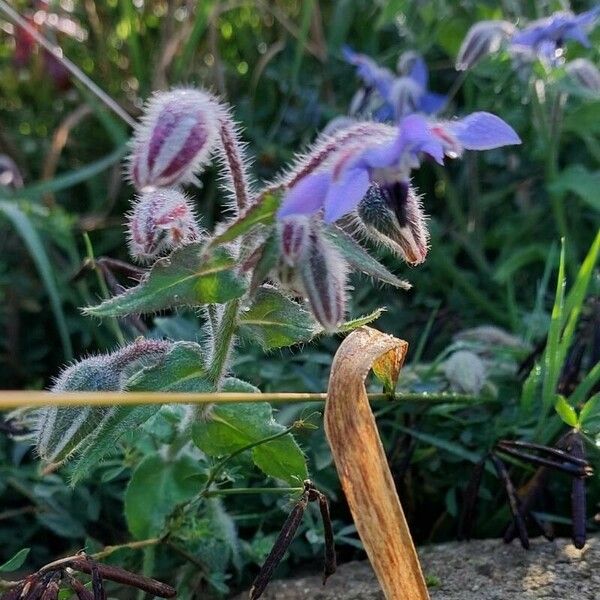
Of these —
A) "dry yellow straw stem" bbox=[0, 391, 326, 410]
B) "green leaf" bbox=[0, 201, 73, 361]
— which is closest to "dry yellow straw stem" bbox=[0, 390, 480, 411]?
"dry yellow straw stem" bbox=[0, 391, 326, 410]

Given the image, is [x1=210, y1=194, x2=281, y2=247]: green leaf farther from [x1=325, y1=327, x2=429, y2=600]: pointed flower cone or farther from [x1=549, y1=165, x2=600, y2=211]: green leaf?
[x1=549, y1=165, x2=600, y2=211]: green leaf

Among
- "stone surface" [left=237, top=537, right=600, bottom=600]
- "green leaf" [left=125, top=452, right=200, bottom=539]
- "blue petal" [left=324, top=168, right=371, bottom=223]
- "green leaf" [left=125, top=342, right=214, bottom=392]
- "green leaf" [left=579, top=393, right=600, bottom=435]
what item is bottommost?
"stone surface" [left=237, top=537, right=600, bottom=600]

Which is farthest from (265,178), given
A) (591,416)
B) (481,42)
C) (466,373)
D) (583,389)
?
(591,416)

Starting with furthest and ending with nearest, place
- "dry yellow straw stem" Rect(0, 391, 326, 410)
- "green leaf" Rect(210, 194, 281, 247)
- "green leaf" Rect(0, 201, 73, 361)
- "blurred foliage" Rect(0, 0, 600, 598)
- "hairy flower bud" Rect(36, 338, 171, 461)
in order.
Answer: "green leaf" Rect(0, 201, 73, 361) < "blurred foliage" Rect(0, 0, 600, 598) < "hairy flower bud" Rect(36, 338, 171, 461) < "green leaf" Rect(210, 194, 281, 247) < "dry yellow straw stem" Rect(0, 391, 326, 410)

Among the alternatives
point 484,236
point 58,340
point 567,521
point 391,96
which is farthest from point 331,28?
point 567,521

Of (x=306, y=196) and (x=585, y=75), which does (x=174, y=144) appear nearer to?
(x=306, y=196)

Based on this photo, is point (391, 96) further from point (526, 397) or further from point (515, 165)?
point (526, 397)

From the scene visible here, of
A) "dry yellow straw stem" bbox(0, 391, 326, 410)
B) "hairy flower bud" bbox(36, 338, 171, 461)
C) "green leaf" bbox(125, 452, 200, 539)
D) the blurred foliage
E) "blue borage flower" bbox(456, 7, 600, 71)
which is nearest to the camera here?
"dry yellow straw stem" bbox(0, 391, 326, 410)

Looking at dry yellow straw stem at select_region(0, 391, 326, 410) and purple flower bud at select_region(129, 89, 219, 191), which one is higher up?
purple flower bud at select_region(129, 89, 219, 191)
